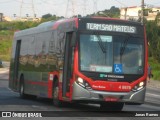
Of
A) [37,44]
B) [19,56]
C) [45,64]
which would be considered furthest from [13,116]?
[19,56]

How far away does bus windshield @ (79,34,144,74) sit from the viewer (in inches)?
772

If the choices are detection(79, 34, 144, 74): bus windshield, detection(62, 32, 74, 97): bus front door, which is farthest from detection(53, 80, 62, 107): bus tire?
detection(79, 34, 144, 74): bus windshield

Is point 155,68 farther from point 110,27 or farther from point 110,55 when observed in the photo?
point 110,55

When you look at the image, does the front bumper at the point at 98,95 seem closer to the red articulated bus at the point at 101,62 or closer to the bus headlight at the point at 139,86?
the red articulated bus at the point at 101,62

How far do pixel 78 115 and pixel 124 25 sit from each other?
372 cm

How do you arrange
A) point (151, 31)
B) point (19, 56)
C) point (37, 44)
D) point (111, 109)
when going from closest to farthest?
point (111, 109), point (37, 44), point (19, 56), point (151, 31)

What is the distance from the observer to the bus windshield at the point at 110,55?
1961 centimetres

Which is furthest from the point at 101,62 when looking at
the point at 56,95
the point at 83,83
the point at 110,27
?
the point at 56,95

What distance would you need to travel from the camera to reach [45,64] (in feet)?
78.0

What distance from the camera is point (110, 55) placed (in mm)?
19656

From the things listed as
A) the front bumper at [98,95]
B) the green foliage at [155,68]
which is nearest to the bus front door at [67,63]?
the front bumper at [98,95]

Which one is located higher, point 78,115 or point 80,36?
point 80,36

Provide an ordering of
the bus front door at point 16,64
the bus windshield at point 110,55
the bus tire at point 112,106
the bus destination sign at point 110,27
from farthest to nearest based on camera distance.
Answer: the bus front door at point 16,64 < the bus tire at point 112,106 < the bus destination sign at point 110,27 < the bus windshield at point 110,55

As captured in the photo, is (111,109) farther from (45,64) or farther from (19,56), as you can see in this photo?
(19,56)
